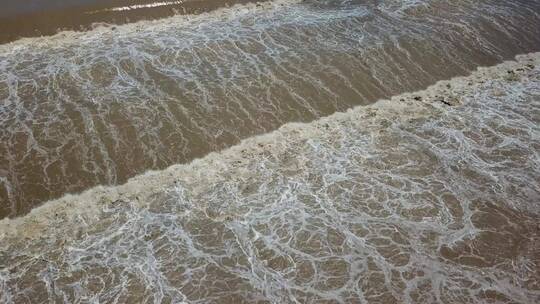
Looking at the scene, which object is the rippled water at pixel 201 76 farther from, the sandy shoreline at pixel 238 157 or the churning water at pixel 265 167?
the sandy shoreline at pixel 238 157

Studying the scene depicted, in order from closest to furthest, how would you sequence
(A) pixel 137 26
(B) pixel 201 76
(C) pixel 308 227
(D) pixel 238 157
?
1. (C) pixel 308 227
2. (D) pixel 238 157
3. (B) pixel 201 76
4. (A) pixel 137 26

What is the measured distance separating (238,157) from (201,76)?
2.11 m

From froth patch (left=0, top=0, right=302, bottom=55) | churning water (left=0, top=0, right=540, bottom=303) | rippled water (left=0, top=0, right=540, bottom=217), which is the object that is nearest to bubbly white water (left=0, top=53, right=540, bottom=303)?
churning water (left=0, top=0, right=540, bottom=303)

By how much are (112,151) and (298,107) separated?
303 centimetres

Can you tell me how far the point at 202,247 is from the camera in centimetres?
530

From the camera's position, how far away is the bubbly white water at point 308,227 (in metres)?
4.89

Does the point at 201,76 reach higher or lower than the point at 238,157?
higher

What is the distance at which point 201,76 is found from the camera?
7.89m

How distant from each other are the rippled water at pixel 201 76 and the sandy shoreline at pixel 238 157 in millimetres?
182

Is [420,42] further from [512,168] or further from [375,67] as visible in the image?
[512,168]

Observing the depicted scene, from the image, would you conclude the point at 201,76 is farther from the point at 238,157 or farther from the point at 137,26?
the point at 137,26

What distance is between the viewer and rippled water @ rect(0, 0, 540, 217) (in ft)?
→ 20.5

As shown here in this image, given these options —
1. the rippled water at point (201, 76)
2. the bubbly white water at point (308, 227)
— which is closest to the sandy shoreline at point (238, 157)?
the bubbly white water at point (308, 227)

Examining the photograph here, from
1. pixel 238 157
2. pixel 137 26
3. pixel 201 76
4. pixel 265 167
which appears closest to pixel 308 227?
pixel 265 167
